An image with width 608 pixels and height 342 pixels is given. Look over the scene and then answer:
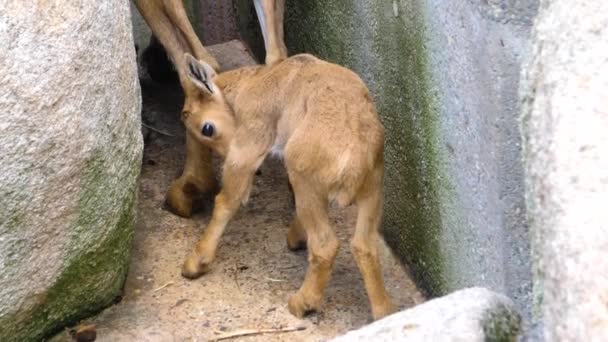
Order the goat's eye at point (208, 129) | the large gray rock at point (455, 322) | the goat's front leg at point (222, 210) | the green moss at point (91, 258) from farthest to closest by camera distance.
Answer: the goat's eye at point (208, 129) < the goat's front leg at point (222, 210) < the green moss at point (91, 258) < the large gray rock at point (455, 322)

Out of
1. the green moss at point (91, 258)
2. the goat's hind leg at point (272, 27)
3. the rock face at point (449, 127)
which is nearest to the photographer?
the rock face at point (449, 127)

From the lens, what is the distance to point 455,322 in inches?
97.3

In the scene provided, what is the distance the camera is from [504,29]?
302 cm

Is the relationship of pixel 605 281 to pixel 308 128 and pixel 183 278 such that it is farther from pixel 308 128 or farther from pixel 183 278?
pixel 183 278

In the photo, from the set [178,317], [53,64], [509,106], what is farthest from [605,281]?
[178,317]

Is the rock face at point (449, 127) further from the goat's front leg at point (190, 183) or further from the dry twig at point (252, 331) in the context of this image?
the goat's front leg at point (190, 183)

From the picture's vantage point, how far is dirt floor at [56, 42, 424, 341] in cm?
387

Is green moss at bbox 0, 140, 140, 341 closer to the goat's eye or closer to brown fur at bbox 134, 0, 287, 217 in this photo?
the goat's eye

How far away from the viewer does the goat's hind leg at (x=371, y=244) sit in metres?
3.70

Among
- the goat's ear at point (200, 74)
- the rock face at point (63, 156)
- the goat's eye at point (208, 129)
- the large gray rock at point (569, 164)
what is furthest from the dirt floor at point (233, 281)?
the large gray rock at point (569, 164)

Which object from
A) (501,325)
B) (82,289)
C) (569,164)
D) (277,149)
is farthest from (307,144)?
(569,164)

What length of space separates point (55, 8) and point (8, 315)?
3.13 ft

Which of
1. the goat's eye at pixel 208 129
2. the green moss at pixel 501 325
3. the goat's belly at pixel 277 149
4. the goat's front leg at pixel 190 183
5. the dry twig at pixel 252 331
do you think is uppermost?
the green moss at pixel 501 325

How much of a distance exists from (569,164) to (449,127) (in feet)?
4.42
